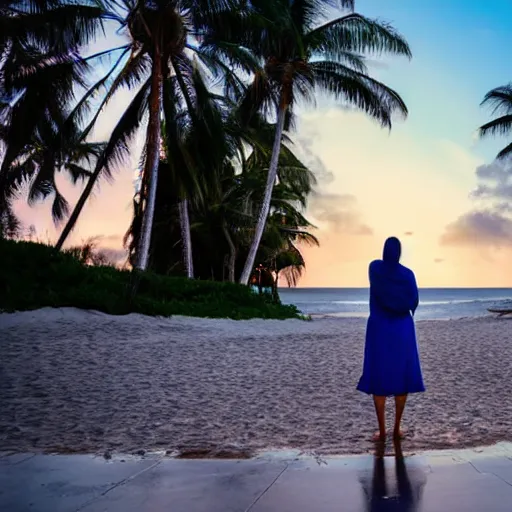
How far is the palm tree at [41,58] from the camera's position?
1658 centimetres

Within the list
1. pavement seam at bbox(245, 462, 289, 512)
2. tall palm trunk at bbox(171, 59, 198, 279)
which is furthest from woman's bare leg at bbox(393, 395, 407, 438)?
tall palm trunk at bbox(171, 59, 198, 279)

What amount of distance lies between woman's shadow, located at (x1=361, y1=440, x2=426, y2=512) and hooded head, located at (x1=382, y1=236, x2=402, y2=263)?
155cm

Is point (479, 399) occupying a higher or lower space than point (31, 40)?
lower

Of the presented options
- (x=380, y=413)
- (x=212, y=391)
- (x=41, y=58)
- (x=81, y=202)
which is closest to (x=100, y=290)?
(x=81, y=202)

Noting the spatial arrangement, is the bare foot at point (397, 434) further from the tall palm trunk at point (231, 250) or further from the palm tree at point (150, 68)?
the tall palm trunk at point (231, 250)

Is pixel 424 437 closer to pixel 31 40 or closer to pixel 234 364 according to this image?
pixel 234 364

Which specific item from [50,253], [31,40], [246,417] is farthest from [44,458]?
[31,40]

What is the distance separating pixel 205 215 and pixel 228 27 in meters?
11.5

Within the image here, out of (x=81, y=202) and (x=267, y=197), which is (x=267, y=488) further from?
(x=267, y=197)

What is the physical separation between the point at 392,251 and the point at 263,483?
2.17 m

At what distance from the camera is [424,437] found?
524 centimetres

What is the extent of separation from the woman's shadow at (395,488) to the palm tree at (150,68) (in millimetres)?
14591

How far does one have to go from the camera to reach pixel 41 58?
18.2m

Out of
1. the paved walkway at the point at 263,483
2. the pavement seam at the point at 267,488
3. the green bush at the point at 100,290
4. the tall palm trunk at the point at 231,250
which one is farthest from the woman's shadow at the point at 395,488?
the tall palm trunk at the point at 231,250
